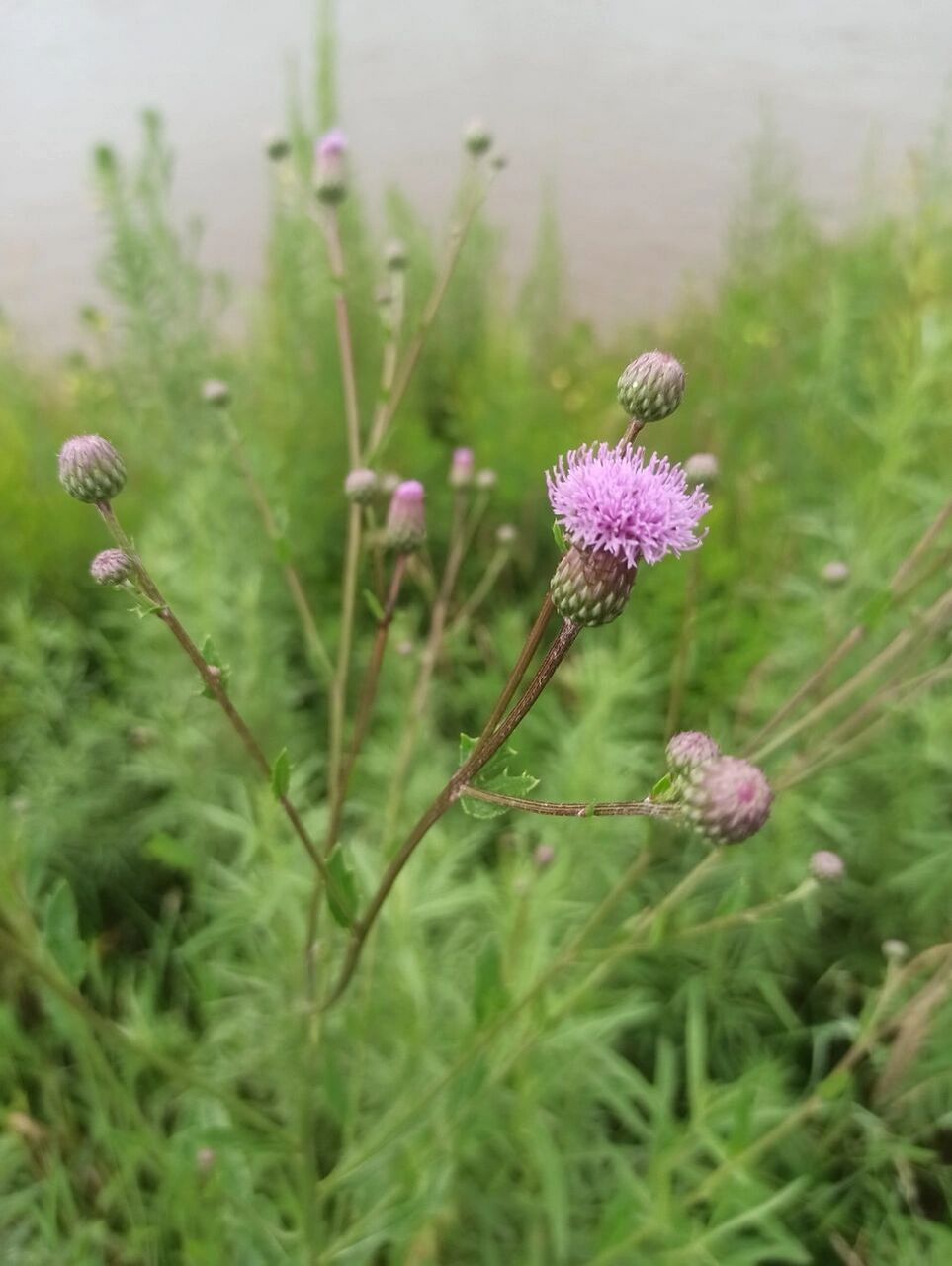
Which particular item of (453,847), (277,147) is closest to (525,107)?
(277,147)

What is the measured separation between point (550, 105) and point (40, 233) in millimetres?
3285

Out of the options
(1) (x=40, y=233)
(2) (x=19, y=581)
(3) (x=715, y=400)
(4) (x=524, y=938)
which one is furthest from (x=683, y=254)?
(4) (x=524, y=938)

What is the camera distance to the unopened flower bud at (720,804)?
0.87 metres

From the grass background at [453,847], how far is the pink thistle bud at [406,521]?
19.9 inches

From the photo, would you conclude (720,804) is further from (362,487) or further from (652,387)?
(362,487)

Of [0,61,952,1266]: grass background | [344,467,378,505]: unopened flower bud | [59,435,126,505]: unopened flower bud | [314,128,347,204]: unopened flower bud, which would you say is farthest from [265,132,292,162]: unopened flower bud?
[59,435,126,505]: unopened flower bud

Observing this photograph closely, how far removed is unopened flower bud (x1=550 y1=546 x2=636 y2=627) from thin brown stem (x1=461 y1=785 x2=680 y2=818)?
0.55 ft

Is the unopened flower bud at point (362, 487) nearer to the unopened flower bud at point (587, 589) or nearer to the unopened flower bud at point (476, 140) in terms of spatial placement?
the unopened flower bud at point (587, 589)

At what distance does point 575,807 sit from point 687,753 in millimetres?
140

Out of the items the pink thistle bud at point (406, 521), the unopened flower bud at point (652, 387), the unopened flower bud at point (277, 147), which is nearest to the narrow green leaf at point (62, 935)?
the pink thistle bud at point (406, 521)

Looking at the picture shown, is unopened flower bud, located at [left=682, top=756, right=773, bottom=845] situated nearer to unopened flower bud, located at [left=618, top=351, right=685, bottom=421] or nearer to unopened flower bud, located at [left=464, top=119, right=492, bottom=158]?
unopened flower bud, located at [left=618, top=351, right=685, bottom=421]

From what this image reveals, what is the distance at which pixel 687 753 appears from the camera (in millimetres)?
911

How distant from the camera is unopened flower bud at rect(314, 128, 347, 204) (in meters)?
1.64

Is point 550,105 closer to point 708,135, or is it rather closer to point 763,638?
point 708,135
